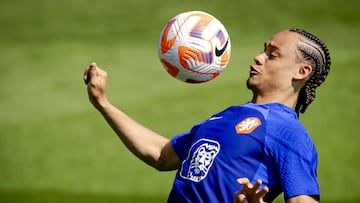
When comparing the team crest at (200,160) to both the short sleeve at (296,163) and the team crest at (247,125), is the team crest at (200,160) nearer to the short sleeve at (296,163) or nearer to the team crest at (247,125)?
the team crest at (247,125)

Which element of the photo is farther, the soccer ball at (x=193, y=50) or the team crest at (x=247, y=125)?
the soccer ball at (x=193, y=50)

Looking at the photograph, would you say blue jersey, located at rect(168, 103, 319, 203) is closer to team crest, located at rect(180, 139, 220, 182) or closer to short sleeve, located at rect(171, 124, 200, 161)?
team crest, located at rect(180, 139, 220, 182)

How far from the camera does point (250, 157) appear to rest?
5.59 m

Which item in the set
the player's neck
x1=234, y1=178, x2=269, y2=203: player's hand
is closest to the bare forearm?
the player's neck

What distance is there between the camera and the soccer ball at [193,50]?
20.4ft

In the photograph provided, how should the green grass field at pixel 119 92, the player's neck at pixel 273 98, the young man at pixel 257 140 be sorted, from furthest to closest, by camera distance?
the green grass field at pixel 119 92, the player's neck at pixel 273 98, the young man at pixel 257 140

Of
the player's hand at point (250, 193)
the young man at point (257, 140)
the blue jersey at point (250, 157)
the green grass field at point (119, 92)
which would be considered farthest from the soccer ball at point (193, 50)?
the green grass field at point (119, 92)

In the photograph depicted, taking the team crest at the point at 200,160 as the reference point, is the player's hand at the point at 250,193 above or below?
below

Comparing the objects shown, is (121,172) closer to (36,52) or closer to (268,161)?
(36,52)

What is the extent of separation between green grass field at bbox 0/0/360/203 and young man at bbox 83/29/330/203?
15.1ft

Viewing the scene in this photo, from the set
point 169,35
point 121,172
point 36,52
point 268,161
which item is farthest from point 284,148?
point 36,52

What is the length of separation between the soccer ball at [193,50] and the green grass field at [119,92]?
4.81 m

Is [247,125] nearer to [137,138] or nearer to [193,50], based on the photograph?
[193,50]

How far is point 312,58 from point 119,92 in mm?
8261
